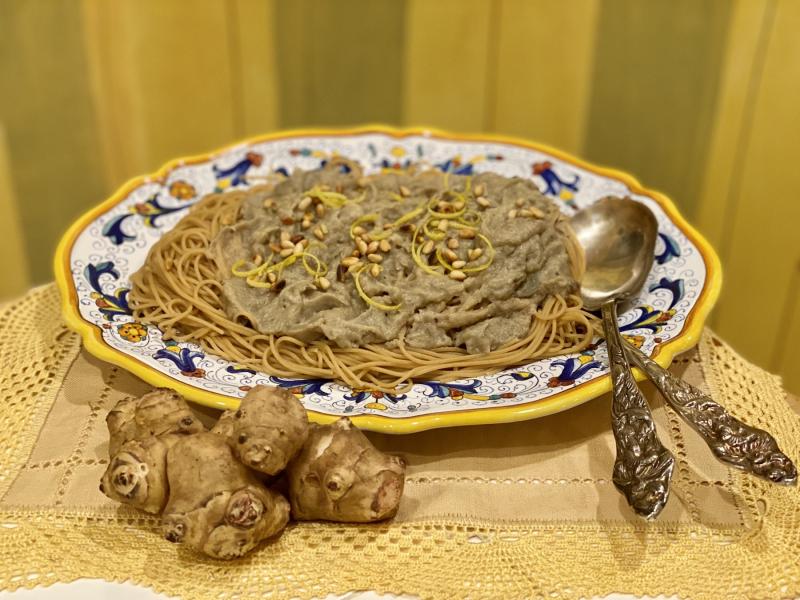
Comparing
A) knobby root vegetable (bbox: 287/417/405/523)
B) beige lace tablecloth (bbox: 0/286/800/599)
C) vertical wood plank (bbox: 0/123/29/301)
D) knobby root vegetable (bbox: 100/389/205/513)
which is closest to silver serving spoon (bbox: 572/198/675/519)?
beige lace tablecloth (bbox: 0/286/800/599)

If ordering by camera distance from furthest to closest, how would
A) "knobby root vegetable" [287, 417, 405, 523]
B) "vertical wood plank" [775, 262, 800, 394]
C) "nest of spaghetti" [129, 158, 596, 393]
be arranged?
"vertical wood plank" [775, 262, 800, 394]
"nest of spaghetti" [129, 158, 596, 393]
"knobby root vegetable" [287, 417, 405, 523]

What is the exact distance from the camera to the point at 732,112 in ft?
15.3

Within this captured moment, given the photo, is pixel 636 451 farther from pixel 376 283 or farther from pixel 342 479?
pixel 376 283

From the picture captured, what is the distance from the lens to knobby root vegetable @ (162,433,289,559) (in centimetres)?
183

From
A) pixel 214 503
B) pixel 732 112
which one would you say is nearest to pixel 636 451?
pixel 214 503

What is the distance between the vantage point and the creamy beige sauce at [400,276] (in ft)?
8.49

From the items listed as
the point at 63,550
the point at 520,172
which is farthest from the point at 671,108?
the point at 63,550

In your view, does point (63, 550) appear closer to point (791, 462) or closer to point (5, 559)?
point (5, 559)

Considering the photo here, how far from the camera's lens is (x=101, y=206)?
2.97m

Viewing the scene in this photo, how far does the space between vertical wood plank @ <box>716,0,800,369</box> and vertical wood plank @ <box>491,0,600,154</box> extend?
949 millimetres

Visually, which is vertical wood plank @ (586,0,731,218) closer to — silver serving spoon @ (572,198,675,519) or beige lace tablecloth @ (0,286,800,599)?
silver serving spoon @ (572,198,675,519)

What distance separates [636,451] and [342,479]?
73 centimetres

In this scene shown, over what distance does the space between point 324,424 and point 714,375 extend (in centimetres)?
124

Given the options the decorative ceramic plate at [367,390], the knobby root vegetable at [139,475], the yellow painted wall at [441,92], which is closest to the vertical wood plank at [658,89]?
the yellow painted wall at [441,92]
